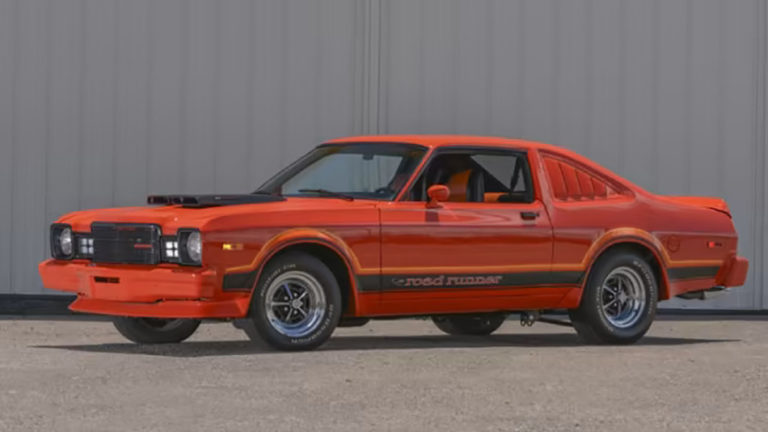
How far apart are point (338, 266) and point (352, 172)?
0.79 meters

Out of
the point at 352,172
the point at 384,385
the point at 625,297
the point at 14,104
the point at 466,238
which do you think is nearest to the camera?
the point at 384,385

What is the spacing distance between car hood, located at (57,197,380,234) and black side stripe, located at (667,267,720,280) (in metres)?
2.60

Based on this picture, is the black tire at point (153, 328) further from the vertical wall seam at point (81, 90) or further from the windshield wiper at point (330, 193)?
the vertical wall seam at point (81, 90)

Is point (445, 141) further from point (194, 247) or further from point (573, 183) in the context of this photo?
point (194, 247)

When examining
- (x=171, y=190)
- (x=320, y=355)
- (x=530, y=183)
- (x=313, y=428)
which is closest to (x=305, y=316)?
(x=320, y=355)

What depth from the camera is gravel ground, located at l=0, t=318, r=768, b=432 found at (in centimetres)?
771

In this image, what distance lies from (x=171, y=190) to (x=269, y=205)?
536cm

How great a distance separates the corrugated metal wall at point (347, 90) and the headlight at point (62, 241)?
15.1 feet

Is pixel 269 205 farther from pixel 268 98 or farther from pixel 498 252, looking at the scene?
pixel 268 98

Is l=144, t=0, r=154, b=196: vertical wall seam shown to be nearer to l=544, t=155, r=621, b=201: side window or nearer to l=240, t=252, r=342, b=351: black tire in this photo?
l=544, t=155, r=621, b=201: side window

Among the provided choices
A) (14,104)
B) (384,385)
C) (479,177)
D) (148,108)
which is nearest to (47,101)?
(14,104)

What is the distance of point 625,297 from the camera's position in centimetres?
1200

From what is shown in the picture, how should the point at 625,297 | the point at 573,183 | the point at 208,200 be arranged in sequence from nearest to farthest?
the point at 208,200
the point at 573,183
the point at 625,297

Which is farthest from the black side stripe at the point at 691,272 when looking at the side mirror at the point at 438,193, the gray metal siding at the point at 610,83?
the gray metal siding at the point at 610,83
